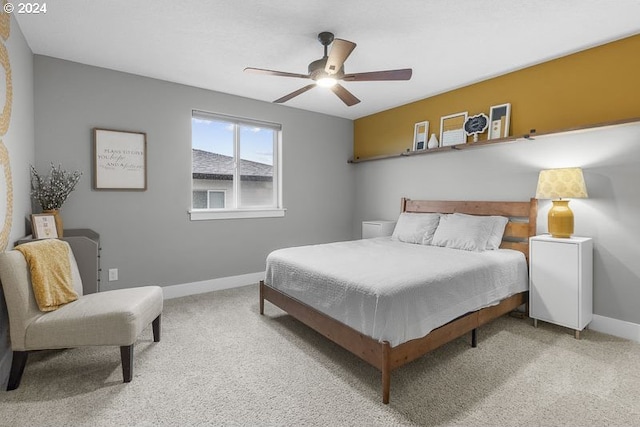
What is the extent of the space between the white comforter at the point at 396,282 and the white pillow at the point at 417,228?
389 millimetres

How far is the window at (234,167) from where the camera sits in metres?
3.99

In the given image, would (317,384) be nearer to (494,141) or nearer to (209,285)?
(209,285)

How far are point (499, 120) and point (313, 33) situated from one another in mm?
2215

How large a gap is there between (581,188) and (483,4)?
5.49 ft

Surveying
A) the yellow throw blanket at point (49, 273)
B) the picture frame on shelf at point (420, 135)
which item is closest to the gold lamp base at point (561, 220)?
the picture frame on shelf at point (420, 135)

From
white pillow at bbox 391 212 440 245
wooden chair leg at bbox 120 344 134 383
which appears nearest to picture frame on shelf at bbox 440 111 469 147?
white pillow at bbox 391 212 440 245

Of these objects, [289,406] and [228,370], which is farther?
[228,370]

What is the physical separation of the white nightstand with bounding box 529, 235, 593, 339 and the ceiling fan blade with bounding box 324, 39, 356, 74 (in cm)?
230

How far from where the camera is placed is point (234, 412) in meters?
1.73

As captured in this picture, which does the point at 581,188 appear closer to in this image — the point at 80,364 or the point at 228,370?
the point at 228,370

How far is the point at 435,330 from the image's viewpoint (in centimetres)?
209

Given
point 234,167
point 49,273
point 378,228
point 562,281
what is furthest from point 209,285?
point 562,281

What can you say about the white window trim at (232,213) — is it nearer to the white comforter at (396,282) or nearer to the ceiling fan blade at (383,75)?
the white comforter at (396,282)

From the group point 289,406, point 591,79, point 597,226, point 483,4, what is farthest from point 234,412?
point 591,79
